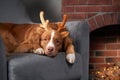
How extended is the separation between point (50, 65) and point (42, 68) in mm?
64

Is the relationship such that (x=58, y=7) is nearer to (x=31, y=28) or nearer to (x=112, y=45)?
(x=112, y=45)

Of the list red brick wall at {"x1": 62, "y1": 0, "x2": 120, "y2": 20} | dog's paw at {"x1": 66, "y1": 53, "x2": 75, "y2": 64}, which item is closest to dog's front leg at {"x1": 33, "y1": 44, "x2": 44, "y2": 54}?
dog's paw at {"x1": 66, "y1": 53, "x2": 75, "y2": 64}

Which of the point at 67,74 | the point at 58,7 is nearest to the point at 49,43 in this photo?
the point at 67,74

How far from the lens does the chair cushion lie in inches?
63.1

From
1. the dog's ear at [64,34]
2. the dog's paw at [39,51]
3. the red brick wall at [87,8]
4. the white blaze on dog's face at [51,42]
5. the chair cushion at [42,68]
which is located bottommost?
the chair cushion at [42,68]

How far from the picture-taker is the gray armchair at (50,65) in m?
1.59

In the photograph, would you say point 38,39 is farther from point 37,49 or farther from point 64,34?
point 64,34

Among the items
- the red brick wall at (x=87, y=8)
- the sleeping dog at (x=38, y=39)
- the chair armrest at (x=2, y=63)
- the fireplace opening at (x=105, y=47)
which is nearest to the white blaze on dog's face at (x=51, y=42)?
the sleeping dog at (x=38, y=39)

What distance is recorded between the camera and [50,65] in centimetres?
176

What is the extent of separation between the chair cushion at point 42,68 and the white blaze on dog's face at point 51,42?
0.04 m

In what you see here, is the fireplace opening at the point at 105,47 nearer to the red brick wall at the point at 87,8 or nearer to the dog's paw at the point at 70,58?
the red brick wall at the point at 87,8

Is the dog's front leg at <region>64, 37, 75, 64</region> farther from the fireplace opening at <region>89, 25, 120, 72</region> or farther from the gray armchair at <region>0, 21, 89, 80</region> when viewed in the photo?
the fireplace opening at <region>89, 25, 120, 72</region>

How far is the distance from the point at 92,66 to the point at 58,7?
70cm

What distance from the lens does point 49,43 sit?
183cm
